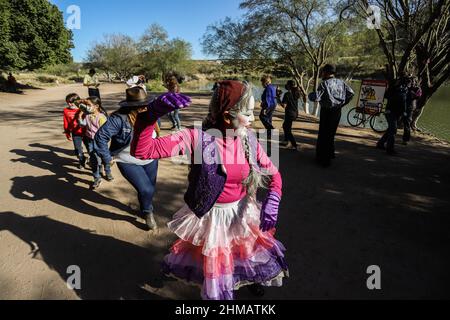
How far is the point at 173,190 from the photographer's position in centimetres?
507

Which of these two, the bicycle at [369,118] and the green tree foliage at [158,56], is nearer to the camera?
the bicycle at [369,118]

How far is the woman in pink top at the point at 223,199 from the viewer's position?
1917mm

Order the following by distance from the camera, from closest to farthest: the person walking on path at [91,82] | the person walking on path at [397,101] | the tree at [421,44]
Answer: the person walking on path at [397,101], the tree at [421,44], the person walking on path at [91,82]

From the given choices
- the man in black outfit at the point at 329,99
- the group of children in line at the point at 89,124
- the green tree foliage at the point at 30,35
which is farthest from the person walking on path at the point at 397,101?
the green tree foliage at the point at 30,35

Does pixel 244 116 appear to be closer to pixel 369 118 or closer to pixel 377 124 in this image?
pixel 369 118

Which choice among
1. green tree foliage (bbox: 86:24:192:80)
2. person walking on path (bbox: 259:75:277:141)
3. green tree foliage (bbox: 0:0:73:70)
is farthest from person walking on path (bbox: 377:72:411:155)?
green tree foliage (bbox: 86:24:192:80)

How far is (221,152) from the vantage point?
2.03m

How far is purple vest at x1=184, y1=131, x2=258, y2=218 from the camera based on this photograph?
1985 millimetres

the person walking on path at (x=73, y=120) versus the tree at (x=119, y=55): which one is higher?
the tree at (x=119, y=55)

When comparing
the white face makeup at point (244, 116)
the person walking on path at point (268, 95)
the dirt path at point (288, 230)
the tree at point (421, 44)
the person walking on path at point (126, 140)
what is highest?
the tree at point (421, 44)

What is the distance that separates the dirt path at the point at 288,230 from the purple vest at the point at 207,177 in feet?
4.01

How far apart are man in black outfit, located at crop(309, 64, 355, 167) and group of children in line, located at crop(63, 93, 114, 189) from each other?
3964 mm

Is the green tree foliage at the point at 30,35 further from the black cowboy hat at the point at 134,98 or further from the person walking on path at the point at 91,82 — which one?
the black cowboy hat at the point at 134,98
